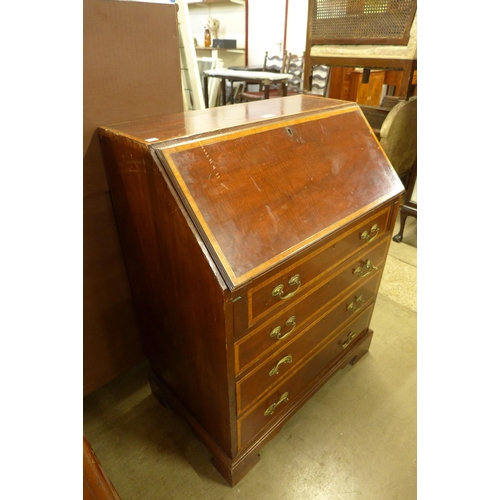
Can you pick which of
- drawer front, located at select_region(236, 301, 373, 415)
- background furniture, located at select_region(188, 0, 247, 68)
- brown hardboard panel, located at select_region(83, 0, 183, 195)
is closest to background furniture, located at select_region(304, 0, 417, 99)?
brown hardboard panel, located at select_region(83, 0, 183, 195)

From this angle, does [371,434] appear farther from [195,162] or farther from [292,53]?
[292,53]

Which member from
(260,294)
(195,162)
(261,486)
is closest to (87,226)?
(195,162)

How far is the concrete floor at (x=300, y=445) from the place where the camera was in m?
1.25

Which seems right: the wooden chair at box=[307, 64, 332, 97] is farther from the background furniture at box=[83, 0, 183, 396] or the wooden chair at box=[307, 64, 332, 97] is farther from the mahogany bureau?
the background furniture at box=[83, 0, 183, 396]

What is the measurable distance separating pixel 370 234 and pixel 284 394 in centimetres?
70

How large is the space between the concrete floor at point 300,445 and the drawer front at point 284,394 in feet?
0.59

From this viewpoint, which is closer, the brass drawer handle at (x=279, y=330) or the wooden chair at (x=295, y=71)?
the brass drawer handle at (x=279, y=330)

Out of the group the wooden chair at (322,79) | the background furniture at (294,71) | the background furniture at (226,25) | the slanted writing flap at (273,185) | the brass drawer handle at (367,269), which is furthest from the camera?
the background furniture at (226,25)

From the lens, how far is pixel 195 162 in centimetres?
88

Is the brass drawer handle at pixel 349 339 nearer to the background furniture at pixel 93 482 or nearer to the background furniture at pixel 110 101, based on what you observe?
the background furniture at pixel 110 101

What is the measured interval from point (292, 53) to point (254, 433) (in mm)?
5050

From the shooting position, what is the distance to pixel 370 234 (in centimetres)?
129

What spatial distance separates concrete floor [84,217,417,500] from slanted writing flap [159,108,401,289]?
925 mm

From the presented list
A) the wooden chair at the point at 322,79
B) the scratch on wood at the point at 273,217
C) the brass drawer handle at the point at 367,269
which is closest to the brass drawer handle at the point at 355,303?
the brass drawer handle at the point at 367,269
